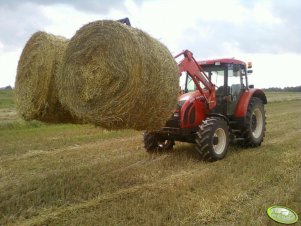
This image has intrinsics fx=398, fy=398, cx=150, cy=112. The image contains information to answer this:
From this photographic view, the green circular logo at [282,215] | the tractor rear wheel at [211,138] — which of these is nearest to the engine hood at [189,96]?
the tractor rear wheel at [211,138]

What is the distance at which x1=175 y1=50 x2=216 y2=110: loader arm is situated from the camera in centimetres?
727

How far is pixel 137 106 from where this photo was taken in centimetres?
504

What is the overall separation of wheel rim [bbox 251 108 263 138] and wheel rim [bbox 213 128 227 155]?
1.62 metres

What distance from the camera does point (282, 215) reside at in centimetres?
442

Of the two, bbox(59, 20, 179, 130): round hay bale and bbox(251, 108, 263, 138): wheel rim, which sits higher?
bbox(59, 20, 179, 130): round hay bale

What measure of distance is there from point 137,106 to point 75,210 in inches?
58.5

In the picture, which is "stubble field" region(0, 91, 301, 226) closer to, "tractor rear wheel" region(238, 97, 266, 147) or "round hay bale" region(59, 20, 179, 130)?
"tractor rear wheel" region(238, 97, 266, 147)

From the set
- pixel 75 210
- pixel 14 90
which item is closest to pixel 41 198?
pixel 75 210

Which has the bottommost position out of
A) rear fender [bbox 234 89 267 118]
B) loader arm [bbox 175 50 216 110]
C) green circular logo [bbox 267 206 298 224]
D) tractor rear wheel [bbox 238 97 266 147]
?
green circular logo [bbox 267 206 298 224]

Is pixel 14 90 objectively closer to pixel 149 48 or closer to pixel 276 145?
pixel 149 48

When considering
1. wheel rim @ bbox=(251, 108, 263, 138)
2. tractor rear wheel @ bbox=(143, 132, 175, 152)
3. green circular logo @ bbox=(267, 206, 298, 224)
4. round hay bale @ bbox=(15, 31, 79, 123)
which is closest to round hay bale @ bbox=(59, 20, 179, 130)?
round hay bale @ bbox=(15, 31, 79, 123)

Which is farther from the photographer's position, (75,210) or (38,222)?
(75,210)

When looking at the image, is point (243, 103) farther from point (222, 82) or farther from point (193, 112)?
point (193, 112)

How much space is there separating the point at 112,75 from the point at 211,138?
10.4ft
